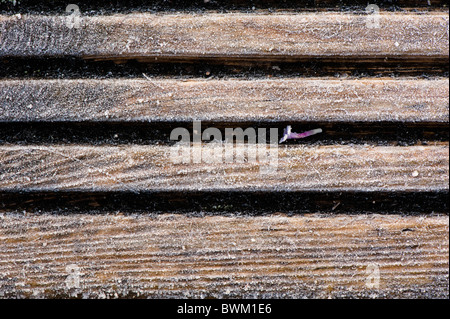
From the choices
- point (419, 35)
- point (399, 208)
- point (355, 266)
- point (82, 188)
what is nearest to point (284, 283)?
point (355, 266)

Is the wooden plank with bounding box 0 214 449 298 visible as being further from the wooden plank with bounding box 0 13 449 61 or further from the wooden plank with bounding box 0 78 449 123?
the wooden plank with bounding box 0 13 449 61

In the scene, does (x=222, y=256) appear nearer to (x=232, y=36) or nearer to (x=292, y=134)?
(x=292, y=134)

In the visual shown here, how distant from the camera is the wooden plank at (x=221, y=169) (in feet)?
2.11

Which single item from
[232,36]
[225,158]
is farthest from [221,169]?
[232,36]

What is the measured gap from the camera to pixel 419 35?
25.1 inches

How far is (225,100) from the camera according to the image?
2.13ft

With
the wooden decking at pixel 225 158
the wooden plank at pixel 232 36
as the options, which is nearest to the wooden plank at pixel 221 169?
the wooden decking at pixel 225 158

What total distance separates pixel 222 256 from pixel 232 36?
1.46 feet

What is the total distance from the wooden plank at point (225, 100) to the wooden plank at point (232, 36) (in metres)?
0.05

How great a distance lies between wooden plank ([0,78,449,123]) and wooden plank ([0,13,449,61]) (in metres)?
0.05

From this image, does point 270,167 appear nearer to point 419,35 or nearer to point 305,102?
point 305,102

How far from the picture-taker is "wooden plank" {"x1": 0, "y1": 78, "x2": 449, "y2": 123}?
641mm

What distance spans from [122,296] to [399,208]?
0.60 metres

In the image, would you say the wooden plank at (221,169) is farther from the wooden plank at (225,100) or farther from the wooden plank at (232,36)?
the wooden plank at (232,36)
